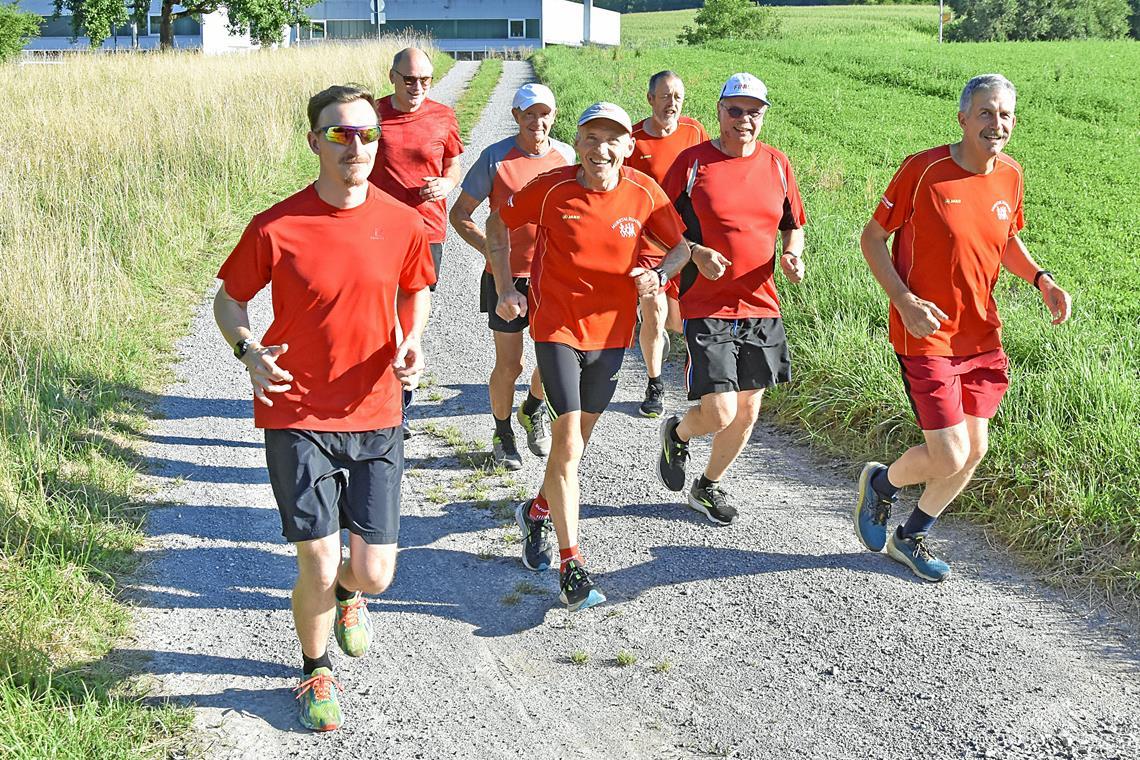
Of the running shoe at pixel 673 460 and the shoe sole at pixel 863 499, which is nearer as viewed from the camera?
the shoe sole at pixel 863 499

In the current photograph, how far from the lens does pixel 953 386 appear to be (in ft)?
16.7

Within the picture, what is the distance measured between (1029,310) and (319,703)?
6.02 metres

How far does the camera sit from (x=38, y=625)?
4.47m

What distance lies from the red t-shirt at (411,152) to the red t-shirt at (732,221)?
1.93 meters

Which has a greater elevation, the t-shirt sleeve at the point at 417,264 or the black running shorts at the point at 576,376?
the t-shirt sleeve at the point at 417,264

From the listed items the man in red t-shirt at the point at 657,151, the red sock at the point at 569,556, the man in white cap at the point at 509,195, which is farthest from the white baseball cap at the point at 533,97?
the red sock at the point at 569,556

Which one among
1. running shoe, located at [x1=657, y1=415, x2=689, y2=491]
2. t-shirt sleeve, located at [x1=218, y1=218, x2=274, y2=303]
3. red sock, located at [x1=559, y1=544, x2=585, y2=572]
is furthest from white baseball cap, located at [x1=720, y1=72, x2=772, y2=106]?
t-shirt sleeve, located at [x1=218, y1=218, x2=274, y2=303]

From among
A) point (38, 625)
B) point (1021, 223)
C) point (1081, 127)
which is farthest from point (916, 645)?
point (1081, 127)

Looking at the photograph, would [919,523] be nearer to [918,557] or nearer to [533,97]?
[918,557]

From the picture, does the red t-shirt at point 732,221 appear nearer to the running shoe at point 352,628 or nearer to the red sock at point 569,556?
the red sock at point 569,556

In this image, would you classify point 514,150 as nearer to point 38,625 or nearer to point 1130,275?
point 38,625

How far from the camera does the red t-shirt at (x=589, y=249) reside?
5.04 meters

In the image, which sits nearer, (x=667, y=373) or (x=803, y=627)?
(x=803, y=627)

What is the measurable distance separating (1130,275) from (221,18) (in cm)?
6515
